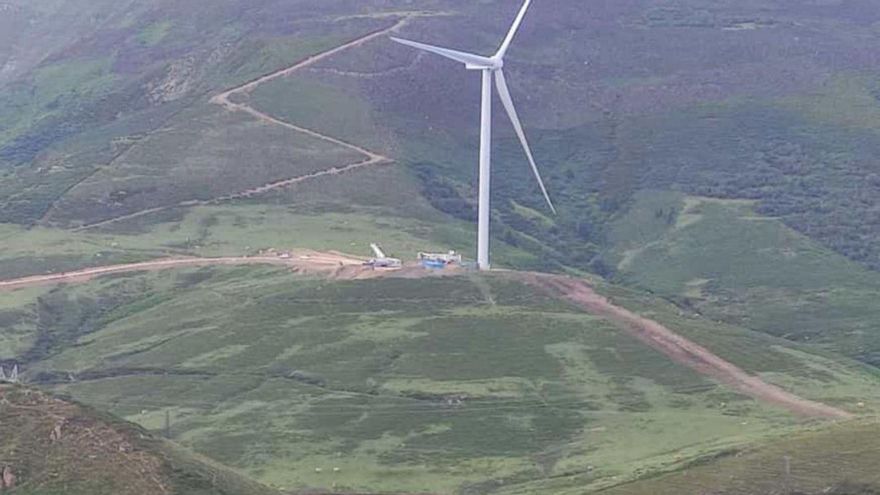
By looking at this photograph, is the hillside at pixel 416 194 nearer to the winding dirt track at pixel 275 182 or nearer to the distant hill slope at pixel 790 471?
the winding dirt track at pixel 275 182

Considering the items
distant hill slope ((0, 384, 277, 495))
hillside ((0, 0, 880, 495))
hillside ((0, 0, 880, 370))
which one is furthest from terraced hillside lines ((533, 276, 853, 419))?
distant hill slope ((0, 384, 277, 495))

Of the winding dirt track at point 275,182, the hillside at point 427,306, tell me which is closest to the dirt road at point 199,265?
the hillside at point 427,306

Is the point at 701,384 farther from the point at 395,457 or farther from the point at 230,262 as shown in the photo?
the point at 230,262

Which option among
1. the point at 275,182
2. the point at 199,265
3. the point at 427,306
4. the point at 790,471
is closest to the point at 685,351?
the point at 427,306

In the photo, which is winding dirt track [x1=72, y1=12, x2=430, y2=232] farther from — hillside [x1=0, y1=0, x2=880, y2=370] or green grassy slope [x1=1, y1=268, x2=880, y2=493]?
green grassy slope [x1=1, y1=268, x2=880, y2=493]

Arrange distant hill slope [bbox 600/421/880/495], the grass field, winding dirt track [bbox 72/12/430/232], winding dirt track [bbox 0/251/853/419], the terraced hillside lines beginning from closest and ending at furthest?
1. distant hill slope [bbox 600/421/880/495]
2. the terraced hillside lines
3. winding dirt track [bbox 0/251/853/419]
4. the grass field
5. winding dirt track [bbox 72/12/430/232]

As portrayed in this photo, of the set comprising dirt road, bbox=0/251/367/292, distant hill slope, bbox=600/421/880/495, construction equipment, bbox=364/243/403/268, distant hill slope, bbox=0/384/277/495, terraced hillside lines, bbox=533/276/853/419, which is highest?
distant hill slope, bbox=0/384/277/495

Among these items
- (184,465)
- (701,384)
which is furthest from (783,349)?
(184,465)
